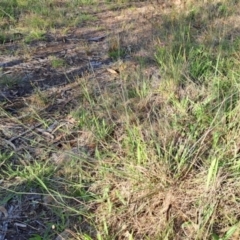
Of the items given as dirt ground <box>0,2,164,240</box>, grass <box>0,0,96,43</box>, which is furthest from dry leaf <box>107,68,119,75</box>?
grass <box>0,0,96,43</box>

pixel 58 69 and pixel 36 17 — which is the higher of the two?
pixel 36 17

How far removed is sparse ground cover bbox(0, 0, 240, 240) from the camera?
5.84 ft

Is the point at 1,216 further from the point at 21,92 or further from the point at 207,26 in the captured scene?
the point at 207,26

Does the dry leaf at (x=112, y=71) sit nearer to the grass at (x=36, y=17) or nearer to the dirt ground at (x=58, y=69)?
the dirt ground at (x=58, y=69)

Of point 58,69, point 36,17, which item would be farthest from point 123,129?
point 36,17

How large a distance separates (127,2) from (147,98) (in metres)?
2.35

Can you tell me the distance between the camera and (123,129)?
231 centimetres

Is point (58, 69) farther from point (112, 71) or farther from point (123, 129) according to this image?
point (123, 129)

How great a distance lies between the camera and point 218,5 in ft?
12.8

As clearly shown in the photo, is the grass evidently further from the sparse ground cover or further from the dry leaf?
the dry leaf

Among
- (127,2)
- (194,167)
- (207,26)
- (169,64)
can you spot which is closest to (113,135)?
(194,167)

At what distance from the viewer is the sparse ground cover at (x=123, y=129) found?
178 centimetres

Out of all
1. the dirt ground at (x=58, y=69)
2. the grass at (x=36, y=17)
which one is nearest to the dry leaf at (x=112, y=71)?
the dirt ground at (x=58, y=69)

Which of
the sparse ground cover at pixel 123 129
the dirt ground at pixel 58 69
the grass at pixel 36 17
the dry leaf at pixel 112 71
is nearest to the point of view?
the sparse ground cover at pixel 123 129
